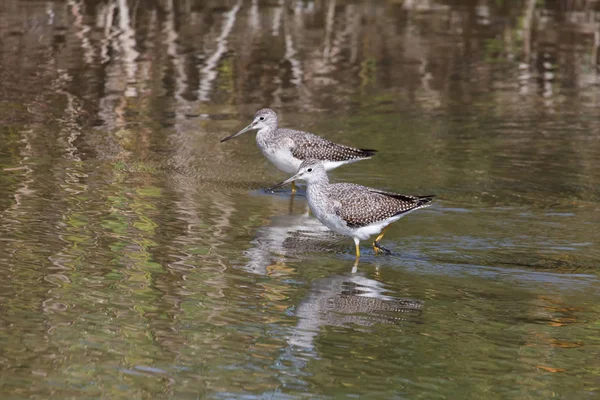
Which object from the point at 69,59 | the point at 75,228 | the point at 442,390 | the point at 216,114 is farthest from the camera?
the point at 69,59

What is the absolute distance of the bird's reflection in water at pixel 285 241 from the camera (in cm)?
1205

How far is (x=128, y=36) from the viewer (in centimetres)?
2647

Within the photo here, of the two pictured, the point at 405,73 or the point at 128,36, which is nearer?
the point at 405,73

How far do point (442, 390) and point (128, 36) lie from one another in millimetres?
19347

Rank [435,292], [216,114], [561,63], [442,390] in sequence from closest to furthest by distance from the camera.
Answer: [442,390]
[435,292]
[216,114]
[561,63]

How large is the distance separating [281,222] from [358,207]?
1.65 meters

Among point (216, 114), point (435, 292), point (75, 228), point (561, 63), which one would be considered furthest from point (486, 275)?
point (561, 63)

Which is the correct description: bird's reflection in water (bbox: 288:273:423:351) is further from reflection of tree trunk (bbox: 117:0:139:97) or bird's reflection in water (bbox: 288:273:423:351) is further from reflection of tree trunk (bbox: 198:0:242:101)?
reflection of tree trunk (bbox: 117:0:139:97)

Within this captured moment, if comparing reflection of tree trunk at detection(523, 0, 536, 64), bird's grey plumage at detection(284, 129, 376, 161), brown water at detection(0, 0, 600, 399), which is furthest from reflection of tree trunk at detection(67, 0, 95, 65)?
reflection of tree trunk at detection(523, 0, 536, 64)

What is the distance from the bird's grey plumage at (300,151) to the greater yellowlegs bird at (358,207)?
8.60 feet

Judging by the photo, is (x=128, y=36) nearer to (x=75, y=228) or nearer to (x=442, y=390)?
(x=75, y=228)

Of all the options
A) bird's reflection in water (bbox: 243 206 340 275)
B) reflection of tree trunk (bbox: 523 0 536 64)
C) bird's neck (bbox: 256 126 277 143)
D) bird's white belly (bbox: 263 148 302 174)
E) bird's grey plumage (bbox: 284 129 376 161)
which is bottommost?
bird's reflection in water (bbox: 243 206 340 275)

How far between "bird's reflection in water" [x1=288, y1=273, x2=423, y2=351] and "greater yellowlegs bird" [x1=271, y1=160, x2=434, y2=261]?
103cm

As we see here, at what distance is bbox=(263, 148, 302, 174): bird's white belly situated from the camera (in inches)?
Answer: 630
